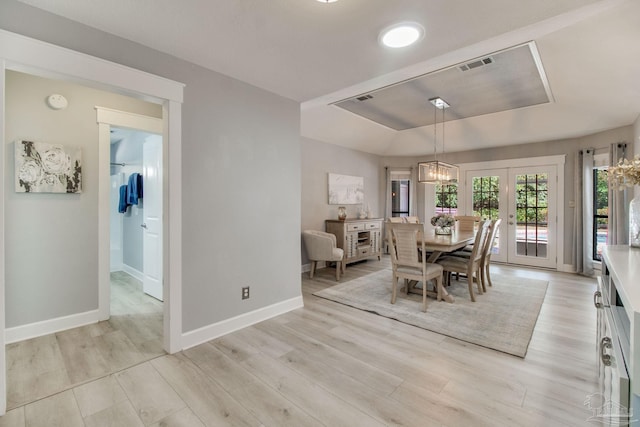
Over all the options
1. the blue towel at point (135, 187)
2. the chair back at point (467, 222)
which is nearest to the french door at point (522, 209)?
the chair back at point (467, 222)

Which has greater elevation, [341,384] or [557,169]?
[557,169]

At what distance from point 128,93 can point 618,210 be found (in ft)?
20.4

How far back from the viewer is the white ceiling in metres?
1.74

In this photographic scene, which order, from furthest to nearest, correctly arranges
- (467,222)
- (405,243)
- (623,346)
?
1. (467,222)
2. (405,243)
3. (623,346)

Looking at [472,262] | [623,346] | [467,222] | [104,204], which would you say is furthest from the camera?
[467,222]

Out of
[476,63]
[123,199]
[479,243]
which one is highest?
[476,63]

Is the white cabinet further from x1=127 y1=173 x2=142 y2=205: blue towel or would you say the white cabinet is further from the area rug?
x1=127 y1=173 x2=142 y2=205: blue towel

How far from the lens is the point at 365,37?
2.04 meters

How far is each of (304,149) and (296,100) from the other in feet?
6.59

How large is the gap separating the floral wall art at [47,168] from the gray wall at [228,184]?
19.4 inches

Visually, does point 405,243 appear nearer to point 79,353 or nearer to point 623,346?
point 623,346

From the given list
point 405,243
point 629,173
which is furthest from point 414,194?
point 629,173

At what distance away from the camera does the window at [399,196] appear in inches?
283

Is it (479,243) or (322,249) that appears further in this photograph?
(322,249)
